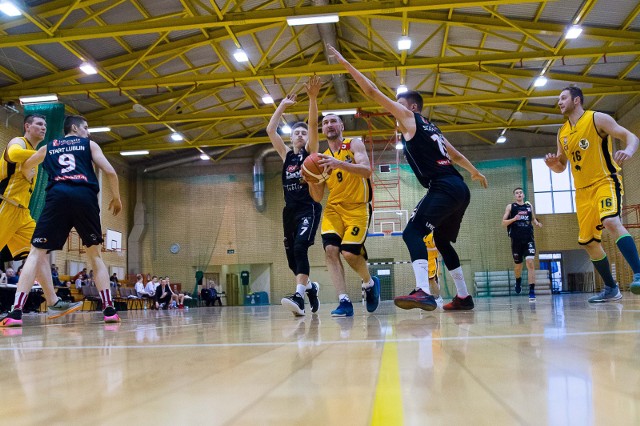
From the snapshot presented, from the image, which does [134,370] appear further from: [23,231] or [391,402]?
[23,231]

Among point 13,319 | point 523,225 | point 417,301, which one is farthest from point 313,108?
point 523,225

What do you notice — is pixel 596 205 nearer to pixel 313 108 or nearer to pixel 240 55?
pixel 313 108

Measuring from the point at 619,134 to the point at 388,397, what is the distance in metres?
5.11

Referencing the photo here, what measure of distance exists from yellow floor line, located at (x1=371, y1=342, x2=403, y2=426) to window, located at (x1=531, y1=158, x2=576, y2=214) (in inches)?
953

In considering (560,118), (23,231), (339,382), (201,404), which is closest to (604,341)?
(339,382)

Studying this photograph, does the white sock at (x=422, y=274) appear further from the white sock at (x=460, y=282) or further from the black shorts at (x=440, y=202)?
the white sock at (x=460, y=282)

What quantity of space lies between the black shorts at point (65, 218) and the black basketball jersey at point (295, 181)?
1.92m

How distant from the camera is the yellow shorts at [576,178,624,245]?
5.17 meters

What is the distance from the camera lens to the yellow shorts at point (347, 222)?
5.06 metres

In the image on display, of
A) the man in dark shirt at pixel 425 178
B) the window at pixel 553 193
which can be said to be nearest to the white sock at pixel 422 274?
the man in dark shirt at pixel 425 178

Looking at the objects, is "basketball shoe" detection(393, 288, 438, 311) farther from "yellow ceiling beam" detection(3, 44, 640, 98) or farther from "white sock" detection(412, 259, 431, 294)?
"yellow ceiling beam" detection(3, 44, 640, 98)

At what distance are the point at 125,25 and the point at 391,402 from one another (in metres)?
13.5

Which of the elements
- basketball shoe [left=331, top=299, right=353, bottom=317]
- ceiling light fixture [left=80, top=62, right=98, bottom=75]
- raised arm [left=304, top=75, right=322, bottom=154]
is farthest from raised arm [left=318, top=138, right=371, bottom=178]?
ceiling light fixture [left=80, top=62, right=98, bottom=75]

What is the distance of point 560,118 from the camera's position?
21266mm
